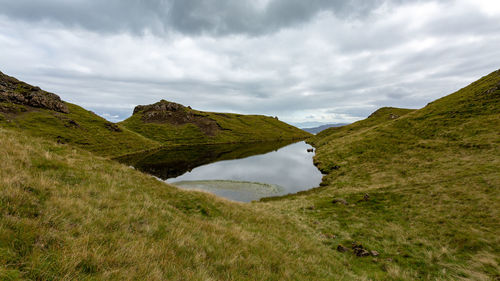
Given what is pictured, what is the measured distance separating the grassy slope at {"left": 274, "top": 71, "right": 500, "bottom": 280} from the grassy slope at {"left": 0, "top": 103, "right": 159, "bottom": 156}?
7081 cm

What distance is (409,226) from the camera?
17.0 m

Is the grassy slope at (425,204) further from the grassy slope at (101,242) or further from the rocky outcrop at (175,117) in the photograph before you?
the rocky outcrop at (175,117)

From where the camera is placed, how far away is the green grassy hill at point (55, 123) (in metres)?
63.3

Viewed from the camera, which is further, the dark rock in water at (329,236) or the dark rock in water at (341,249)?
the dark rock in water at (329,236)

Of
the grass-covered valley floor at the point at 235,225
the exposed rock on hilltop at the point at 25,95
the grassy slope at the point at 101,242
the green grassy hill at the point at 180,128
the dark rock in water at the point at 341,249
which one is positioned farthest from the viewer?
the green grassy hill at the point at 180,128

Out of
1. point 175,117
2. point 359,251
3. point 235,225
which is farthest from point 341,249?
point 175,117

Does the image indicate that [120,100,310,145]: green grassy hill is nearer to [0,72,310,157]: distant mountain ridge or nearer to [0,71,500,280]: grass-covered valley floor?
[0,72,310,157]: distant mountain ridge

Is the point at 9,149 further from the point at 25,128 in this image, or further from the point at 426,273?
the point at 25,128

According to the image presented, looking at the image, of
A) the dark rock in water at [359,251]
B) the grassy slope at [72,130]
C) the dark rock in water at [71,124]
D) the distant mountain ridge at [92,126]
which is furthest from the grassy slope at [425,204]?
the dark rock in water at [71,124]

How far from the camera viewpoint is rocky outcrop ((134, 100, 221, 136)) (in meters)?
129

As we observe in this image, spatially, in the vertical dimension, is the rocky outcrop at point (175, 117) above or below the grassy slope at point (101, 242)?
above

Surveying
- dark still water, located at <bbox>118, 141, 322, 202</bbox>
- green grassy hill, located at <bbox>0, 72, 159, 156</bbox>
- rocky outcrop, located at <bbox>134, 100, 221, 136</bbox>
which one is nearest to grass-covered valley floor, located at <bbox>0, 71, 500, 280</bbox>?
dark still water, located at <bbox>118, 141, 322, 202</bbox>

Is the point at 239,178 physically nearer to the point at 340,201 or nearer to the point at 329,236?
the point at 340,201

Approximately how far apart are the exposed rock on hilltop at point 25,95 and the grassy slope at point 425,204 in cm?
10696
